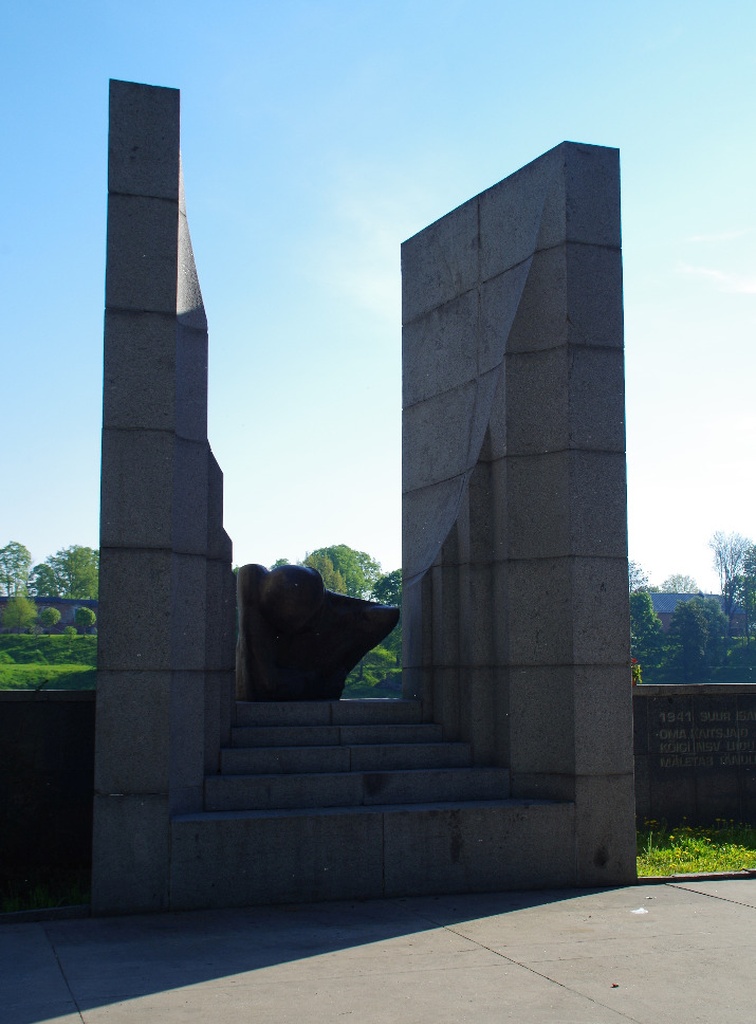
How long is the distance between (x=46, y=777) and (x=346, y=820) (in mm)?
2520

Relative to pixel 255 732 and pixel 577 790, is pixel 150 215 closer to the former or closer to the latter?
pixel 255 732

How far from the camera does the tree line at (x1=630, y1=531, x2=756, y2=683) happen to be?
8838 cm

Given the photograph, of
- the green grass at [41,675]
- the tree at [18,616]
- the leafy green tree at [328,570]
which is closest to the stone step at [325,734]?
the leafy green tree at [328,570]

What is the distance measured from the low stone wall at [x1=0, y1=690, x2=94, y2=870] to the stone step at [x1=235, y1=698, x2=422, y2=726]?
4.42 feet

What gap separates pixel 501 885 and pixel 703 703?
3908 mm

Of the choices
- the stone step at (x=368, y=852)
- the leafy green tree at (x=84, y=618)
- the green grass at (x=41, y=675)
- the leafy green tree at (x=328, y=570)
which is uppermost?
the leafy green tree at (x=328, y=570)

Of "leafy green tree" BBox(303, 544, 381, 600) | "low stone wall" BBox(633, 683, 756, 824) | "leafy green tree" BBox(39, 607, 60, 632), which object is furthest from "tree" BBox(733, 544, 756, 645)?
"low stone wall" BBox(633, 683, 756, 824)

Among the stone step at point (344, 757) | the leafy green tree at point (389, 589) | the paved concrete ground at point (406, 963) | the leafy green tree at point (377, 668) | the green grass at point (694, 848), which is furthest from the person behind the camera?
the leafy green tree at point (377, 668)

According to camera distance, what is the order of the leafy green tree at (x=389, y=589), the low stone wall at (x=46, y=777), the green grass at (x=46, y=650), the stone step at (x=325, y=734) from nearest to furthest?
the low stone wall at (x=46, y=777), the stone step at (x=325, y=734), the leafy green tree at (x=389, y=589), the green grass at (x=46, y=650)

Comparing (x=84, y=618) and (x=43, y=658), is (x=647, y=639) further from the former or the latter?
(x=43, y=658)

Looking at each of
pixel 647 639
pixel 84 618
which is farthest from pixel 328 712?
pixel 84 618

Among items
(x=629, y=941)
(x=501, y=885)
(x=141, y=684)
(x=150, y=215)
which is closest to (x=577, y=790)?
(x=501, y=885)

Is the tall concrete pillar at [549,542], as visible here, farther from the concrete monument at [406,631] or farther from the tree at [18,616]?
the tree at [18,616]

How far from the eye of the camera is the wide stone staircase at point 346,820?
8.12 m
